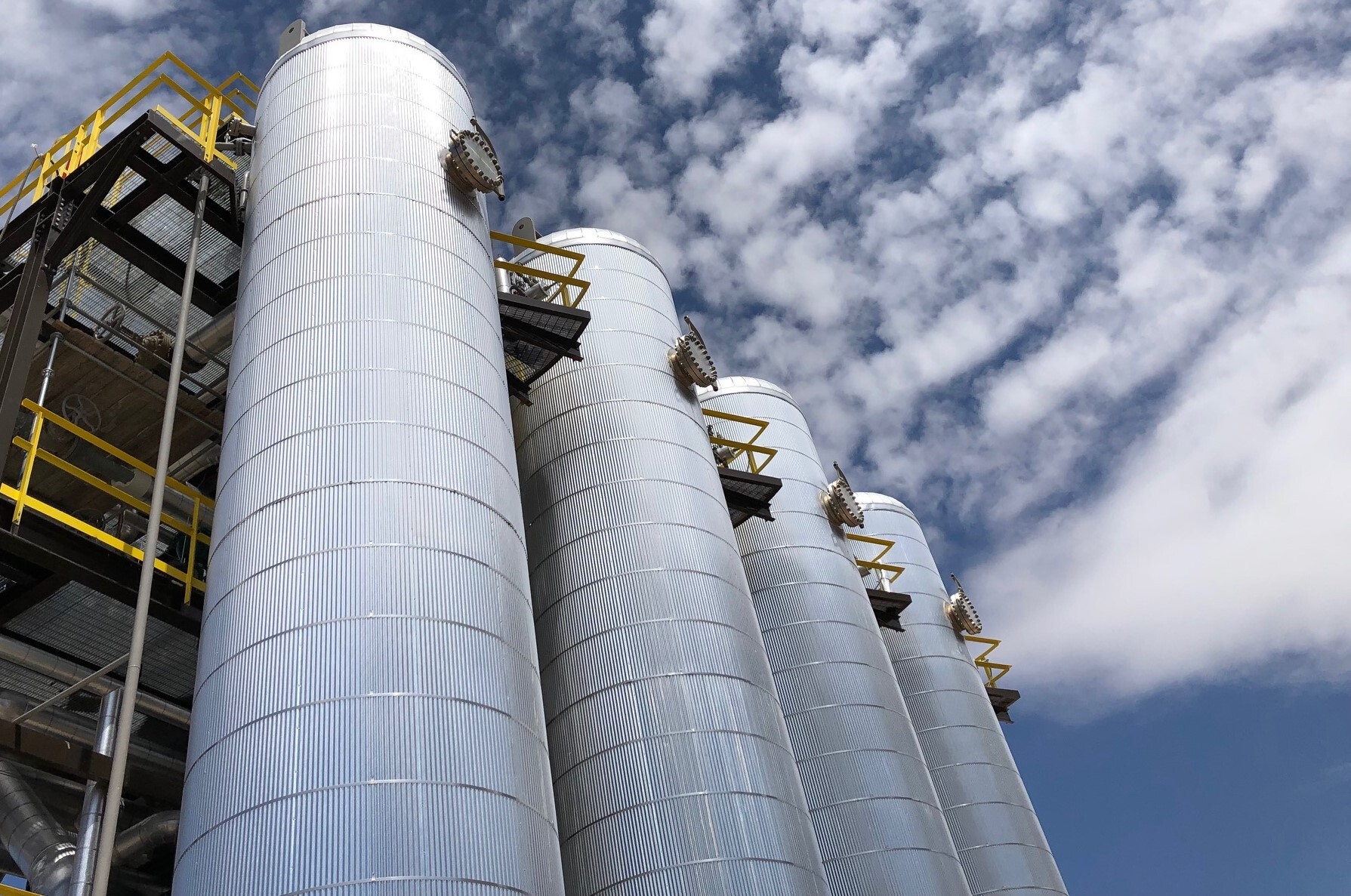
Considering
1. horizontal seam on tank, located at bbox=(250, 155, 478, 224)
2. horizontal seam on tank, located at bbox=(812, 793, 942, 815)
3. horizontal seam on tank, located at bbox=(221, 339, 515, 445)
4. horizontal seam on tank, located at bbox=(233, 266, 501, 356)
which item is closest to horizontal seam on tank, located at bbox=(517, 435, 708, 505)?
horizontal seam on tank, located at bbox=(250, 155, 478, 224)

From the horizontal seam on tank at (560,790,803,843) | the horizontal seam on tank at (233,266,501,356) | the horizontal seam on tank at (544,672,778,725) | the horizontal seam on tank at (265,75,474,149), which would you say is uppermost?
the horizontal seam on tank at (265,75,474,149)

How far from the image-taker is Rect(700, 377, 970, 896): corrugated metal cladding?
69.2 ft

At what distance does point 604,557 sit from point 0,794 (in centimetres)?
1032

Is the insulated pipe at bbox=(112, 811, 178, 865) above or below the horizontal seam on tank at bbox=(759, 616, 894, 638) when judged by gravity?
below

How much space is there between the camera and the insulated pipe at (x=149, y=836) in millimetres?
17281

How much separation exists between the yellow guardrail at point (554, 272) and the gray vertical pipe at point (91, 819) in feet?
37.9

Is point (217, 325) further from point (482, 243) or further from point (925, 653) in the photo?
point (925, 653)

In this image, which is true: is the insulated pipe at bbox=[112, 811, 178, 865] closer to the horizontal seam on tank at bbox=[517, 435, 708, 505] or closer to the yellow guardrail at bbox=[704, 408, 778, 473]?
the horizontal seam on tank at bbox=[517, 435, 708, 505]

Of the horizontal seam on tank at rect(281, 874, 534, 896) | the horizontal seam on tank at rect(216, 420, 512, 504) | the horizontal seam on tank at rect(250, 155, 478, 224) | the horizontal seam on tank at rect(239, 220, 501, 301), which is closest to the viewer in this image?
the horizontal seam on tank at rect(281, 874, 534, 896)

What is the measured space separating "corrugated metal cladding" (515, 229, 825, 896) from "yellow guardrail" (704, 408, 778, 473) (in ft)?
18.4

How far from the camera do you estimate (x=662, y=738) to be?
54.0 feet

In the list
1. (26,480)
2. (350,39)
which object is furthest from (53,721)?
(350,39)

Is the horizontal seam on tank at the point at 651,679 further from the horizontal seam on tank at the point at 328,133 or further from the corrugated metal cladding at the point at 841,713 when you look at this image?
the horizontal seam on tank at the point at 328,133

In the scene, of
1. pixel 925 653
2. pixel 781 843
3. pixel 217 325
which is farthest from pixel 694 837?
pixel 925 653
